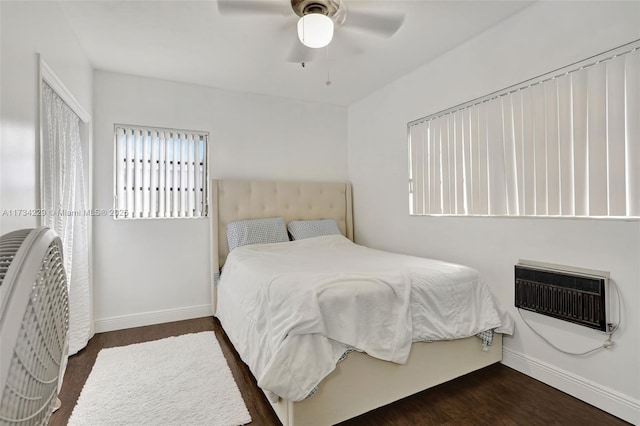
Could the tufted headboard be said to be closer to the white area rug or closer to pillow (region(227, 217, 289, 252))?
pillow (region(227, 217, 289, 252))

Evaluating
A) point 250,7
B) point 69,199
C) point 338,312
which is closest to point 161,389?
point 338,312

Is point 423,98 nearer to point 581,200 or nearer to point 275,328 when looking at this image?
point 581,200

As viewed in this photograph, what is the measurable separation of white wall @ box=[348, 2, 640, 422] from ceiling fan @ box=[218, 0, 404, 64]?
1007 mm

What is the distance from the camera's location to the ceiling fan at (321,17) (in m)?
1.73

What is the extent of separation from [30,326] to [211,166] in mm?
3124

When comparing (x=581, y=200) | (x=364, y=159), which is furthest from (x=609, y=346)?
(x=364, y=159)

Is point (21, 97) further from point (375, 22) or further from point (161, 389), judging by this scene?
point (375, 22)

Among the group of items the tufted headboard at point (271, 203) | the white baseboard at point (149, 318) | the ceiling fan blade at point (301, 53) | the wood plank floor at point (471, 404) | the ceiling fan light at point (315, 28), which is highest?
the ceiling fan blade at point (301, 53)

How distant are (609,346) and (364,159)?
2.82 m

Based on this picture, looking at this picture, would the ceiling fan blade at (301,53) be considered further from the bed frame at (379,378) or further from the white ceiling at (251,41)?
the bed frame at (379,378)

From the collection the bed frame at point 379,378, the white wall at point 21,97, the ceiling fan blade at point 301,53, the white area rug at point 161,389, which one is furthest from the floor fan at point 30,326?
the ceiling fan blade at point 301,53

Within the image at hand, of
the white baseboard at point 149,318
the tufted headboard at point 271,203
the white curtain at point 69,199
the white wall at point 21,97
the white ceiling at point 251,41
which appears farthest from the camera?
the tufted headboard at point 271,203

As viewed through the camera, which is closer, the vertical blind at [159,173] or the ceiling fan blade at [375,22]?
the ceiling fan blade at [375,22]

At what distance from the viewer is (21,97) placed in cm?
154
